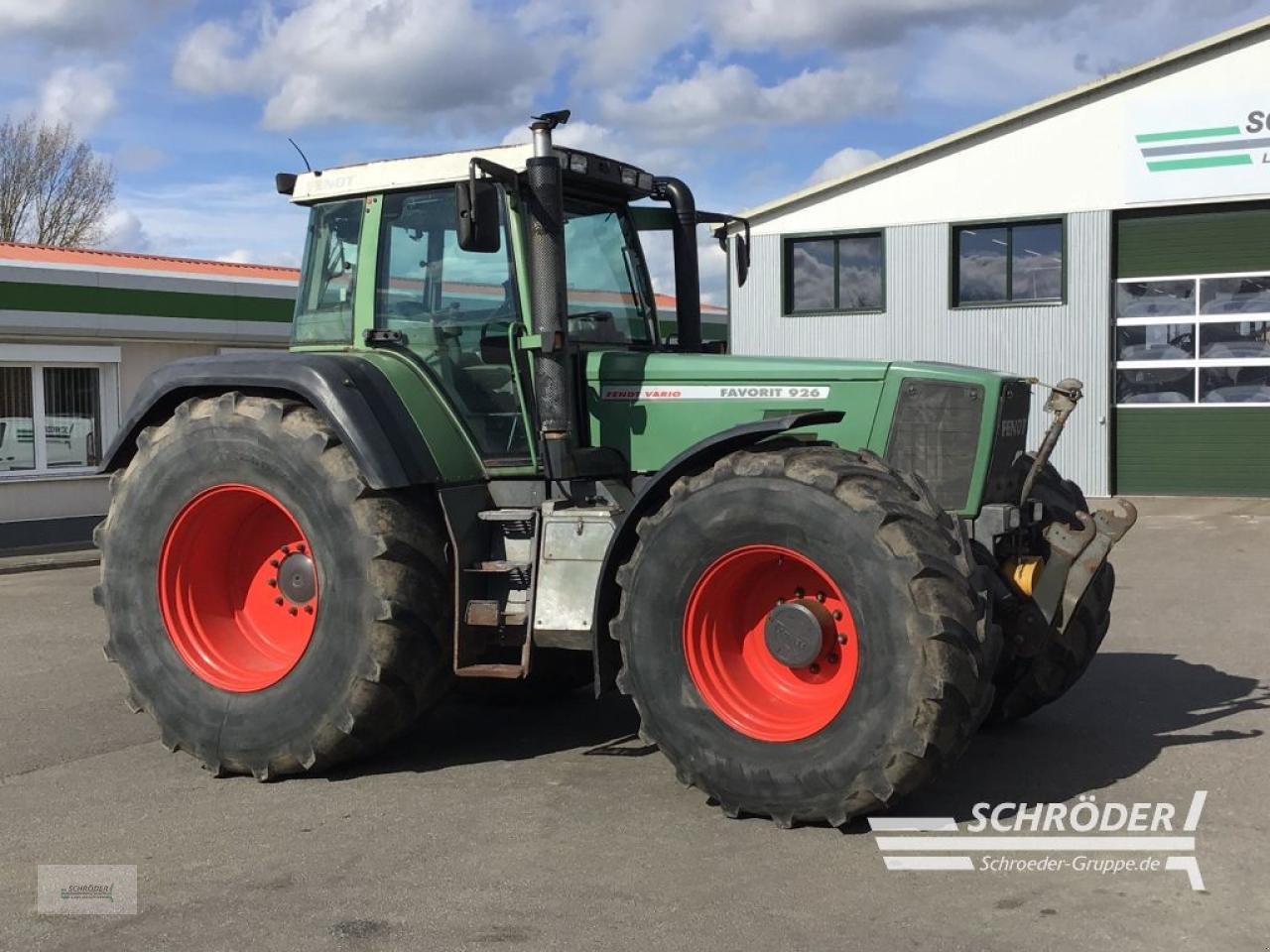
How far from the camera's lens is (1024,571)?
18.7ft

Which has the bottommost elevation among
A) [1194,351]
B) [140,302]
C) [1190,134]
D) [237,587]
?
[237,587]

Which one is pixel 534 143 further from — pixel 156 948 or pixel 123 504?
pixel 156 948

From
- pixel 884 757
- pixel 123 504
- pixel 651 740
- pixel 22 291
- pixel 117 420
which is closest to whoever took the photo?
pixel 884 757

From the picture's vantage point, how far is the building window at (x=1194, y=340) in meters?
19.2

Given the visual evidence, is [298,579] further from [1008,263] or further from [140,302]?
[1008,263]

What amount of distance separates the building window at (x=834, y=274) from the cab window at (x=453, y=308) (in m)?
15.8

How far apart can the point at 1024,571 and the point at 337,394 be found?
2989 mm

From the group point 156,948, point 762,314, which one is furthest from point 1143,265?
point 156,948

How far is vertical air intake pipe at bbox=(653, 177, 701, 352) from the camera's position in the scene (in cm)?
709

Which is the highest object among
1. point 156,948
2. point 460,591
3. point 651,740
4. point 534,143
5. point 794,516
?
point 534,143

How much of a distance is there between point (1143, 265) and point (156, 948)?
60.3ft

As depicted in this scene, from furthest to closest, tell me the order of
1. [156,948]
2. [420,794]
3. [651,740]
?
[420,794] → [651,740] → [156,948]

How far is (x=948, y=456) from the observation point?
5789mm

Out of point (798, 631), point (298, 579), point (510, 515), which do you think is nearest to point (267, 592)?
point (298, 579)
